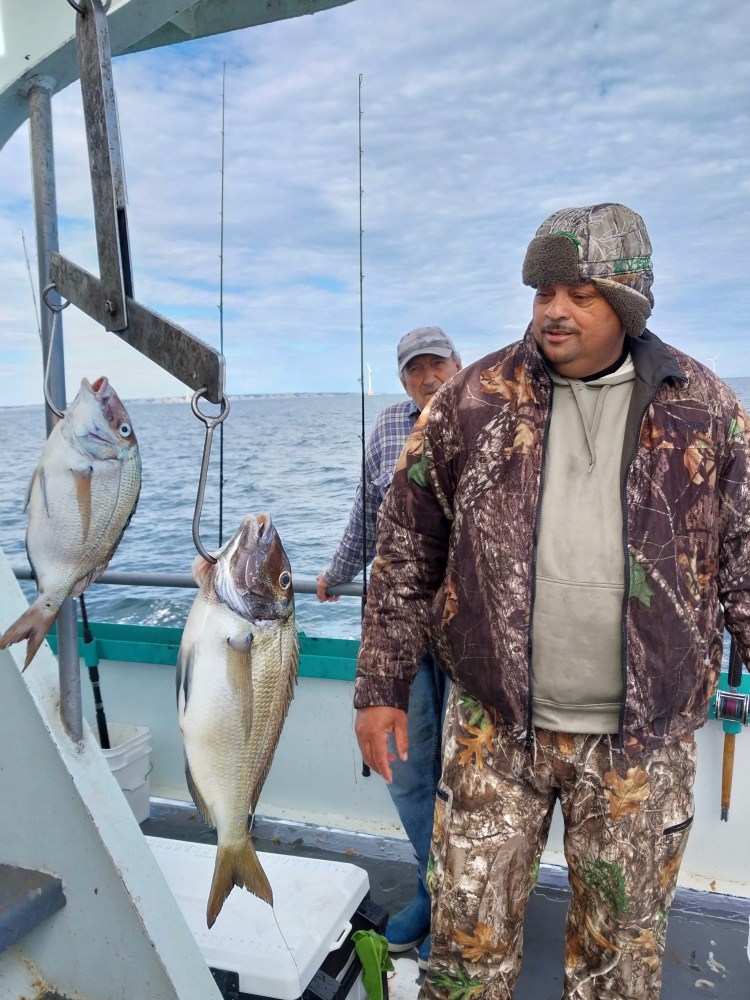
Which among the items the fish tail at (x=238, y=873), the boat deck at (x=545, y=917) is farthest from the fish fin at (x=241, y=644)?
the boat deck at (x=545, y=917)

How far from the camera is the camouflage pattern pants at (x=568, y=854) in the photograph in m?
1.94

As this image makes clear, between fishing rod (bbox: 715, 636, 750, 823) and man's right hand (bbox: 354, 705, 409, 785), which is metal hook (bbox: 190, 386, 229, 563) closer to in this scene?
→ man's right hand (bbox: 354, 705, 409, 785)

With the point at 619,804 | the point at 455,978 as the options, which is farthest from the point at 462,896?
the point at 619,804

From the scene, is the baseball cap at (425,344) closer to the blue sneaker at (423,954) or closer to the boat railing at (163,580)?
the boat railing at (163,580)

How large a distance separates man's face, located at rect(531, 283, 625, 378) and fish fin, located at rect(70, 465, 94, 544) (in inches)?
46.6

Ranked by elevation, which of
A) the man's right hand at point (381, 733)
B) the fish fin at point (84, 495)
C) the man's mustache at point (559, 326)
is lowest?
the man's right hand at point (381, 733)

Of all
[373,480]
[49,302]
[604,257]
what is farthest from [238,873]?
[373,480]

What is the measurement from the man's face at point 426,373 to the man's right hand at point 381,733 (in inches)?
51.5

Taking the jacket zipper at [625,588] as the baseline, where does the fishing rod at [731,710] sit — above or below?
below

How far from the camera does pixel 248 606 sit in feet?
4.34

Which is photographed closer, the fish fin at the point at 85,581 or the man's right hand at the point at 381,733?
the fish fin at the point at 85,581

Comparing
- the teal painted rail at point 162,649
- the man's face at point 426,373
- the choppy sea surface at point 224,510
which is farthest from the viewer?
the choppy sea surface at point 224,510

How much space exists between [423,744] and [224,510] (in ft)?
33.0

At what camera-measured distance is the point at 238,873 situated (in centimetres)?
140
